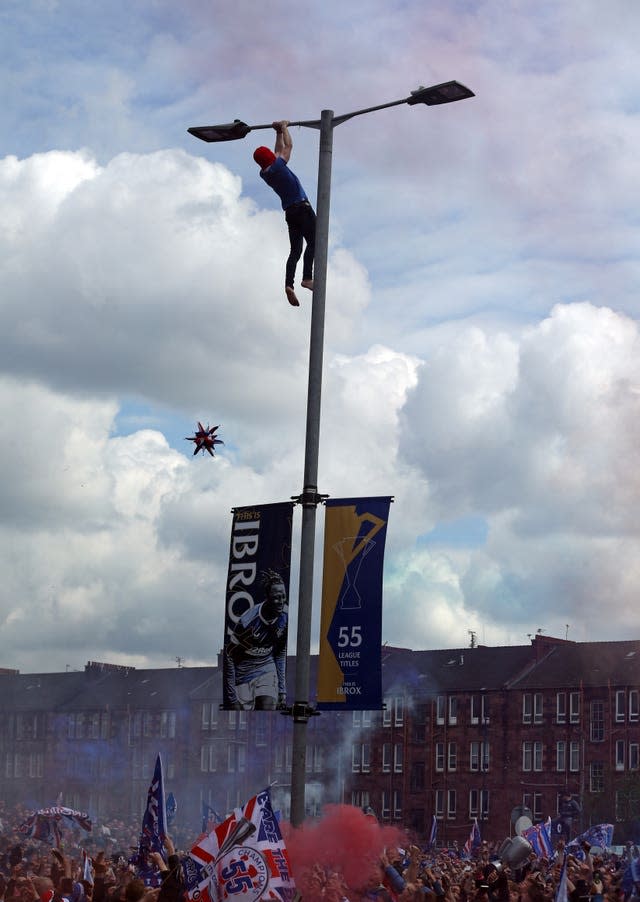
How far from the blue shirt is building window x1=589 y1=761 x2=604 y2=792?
261 ft

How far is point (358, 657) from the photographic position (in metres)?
15.9

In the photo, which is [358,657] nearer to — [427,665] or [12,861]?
[12,861]

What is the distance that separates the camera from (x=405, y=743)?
102125 mm

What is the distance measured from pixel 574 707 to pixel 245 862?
82.4 metres

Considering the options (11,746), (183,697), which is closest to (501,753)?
(183,697)

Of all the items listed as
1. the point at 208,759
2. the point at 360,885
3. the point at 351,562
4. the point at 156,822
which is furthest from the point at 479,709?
the point at 351,562

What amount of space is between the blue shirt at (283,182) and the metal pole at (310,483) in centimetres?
29

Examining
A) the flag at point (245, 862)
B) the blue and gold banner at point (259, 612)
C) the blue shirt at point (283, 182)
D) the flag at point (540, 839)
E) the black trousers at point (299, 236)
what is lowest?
the flag at point (540, 839)

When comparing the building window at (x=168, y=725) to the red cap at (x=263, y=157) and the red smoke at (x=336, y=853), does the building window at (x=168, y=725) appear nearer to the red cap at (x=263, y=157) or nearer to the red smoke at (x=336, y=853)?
the red smoke at (x=336, y=853)

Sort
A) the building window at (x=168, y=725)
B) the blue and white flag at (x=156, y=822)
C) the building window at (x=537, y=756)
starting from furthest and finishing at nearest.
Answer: the building window at (x=168, y=725), the building window at (x=537, y=756), the blue and white flag at (x=156, y=822)

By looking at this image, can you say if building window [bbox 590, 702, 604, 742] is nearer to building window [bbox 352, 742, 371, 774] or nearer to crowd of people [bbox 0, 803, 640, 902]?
building window [bbox 352, 742, 371, 774]

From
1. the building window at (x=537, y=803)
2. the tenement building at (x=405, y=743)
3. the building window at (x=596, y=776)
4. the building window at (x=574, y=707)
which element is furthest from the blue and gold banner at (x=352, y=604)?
the building window at (x=574, y=707)

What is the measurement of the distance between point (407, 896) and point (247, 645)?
3.54m

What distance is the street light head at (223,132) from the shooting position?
17422 mm
